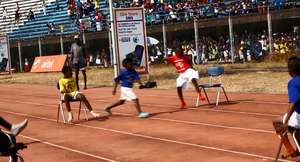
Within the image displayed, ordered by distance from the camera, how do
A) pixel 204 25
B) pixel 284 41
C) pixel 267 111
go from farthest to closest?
pixel 204 25 → pixel 284 41 → pixel 267 111

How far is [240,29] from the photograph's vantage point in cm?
3325

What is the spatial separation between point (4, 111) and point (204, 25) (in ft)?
63.3

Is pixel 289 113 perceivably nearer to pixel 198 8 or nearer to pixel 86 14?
pixel 198 8

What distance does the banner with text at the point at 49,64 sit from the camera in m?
36.9

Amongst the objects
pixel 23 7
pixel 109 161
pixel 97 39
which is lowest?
pixel 109 161

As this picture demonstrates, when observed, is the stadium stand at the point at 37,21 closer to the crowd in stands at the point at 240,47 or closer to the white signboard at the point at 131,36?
the crowd in stands at the point at 240,47

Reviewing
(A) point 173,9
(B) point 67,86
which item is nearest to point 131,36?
(B) point 67,86

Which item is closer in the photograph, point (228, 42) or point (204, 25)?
point (228, 42)

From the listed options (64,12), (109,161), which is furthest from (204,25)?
(109,161)

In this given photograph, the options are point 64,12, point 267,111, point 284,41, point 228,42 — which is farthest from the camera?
point 64,12

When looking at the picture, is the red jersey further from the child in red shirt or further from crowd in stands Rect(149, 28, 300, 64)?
crowd in stands Rect(149, 28, 300, 64)

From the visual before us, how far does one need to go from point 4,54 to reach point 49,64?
302cm

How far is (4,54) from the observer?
36438mm

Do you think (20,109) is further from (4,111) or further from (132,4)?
(132,4)
